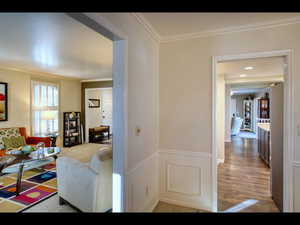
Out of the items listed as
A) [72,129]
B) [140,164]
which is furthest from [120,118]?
[72,129]

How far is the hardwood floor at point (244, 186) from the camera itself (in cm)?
244

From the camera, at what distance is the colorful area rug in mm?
2423

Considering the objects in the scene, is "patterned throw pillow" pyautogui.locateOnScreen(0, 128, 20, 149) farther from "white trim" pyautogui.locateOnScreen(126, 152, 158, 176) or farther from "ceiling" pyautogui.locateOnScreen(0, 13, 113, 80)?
"white trim" pyautogui.locateOnScreen(126, 152, 158, 176)

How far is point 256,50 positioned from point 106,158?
2.33 m

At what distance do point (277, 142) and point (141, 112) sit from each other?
2.03 m

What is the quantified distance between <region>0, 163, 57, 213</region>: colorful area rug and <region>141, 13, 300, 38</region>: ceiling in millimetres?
3042

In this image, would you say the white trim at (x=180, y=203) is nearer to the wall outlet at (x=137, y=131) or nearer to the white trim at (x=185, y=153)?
the white trim at (x=185, y=153)

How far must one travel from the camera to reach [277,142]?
2406mm

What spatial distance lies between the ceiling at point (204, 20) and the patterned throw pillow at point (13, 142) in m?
4.36

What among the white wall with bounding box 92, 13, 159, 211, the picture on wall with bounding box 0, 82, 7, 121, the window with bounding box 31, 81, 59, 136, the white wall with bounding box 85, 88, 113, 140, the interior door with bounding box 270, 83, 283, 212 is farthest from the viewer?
the white wall with bounding box 85, 88, 113, 140

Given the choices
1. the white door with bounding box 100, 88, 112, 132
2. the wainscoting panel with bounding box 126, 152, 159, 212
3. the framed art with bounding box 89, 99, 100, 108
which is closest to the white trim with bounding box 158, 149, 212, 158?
the wainscoting panel with bounding box 126, 152, 159, 212

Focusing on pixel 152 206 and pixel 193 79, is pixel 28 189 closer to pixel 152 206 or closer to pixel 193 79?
pixel 152 206

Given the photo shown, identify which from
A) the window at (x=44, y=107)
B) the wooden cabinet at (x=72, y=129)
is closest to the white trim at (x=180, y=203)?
the window at (x=44, y=107)

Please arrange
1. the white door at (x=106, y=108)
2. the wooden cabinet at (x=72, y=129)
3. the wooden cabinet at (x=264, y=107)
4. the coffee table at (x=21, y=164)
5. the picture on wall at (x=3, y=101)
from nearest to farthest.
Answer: the coffee table at (x=21, y=164) → the picture on wall at (x=3, y=101) → the wooden cabinet at (x=72, y=129) → the white door at (x=106, y=108) → the wooden cabinet at (x=264, y=107)
